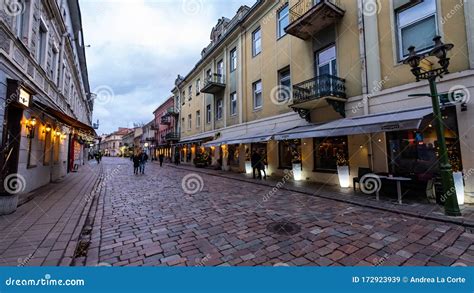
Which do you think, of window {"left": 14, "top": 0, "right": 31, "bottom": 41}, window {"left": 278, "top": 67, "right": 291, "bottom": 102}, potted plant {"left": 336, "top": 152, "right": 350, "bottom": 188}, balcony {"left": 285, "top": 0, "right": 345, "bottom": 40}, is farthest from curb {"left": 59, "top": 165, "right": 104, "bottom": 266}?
balcony {"left": 285, "top": 0, "right": 345, "bottom": 40}

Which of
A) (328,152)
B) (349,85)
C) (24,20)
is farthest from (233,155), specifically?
(24,20)

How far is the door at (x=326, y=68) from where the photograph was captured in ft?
31.9

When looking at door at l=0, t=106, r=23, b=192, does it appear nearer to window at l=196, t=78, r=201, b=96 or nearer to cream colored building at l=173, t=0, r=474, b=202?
cream colored building at l=173, t=0, r=474, b=202

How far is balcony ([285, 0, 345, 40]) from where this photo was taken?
Answer: 9749mm

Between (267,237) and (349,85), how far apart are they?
848 cm

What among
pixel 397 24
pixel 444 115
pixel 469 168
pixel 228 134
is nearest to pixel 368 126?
pixel 444 115

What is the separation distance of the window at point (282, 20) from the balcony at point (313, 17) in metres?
1.33

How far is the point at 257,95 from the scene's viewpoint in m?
16.0

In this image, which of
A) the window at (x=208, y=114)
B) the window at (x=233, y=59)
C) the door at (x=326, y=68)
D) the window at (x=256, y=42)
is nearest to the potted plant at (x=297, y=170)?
the door at (x=326, y=68)

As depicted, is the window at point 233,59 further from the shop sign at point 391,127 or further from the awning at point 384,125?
the shop sign at point 391,127

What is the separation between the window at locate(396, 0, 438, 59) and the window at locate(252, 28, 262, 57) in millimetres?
8849

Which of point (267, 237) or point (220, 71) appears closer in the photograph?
point (267, 237)

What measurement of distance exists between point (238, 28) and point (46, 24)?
1188 centimetres

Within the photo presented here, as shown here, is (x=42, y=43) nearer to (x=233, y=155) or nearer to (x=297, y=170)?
(x=233, y=155)
